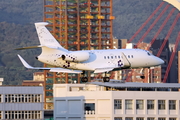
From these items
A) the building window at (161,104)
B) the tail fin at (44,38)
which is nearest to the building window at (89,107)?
the building window at (161,104)

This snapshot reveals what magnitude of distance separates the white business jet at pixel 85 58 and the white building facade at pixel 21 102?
700 cm

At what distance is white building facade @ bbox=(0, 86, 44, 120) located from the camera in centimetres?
12650

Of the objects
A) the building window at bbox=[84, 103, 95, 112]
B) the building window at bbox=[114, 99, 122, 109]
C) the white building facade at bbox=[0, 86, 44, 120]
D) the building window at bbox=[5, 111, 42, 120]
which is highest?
the white building facade at bbox=[0, 86, 44, 120]

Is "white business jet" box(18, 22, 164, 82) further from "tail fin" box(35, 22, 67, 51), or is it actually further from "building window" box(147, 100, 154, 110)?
"building window" box(147, 100, 154, 110)

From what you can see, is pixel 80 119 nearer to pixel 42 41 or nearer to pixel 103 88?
pixel 103 88

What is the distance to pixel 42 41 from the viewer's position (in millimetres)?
116812

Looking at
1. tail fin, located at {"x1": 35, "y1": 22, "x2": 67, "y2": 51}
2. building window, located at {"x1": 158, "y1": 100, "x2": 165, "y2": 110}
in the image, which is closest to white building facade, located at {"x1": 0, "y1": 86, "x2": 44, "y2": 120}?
tail fin, located at {"x1": 35, "y1": 22, "x2": 67, "y2": 51}

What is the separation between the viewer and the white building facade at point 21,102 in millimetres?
126500

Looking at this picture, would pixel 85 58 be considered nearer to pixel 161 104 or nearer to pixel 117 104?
pixel 117 104

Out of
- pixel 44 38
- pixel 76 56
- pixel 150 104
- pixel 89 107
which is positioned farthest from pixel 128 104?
pixel 44 38

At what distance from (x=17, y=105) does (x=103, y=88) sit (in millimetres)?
30900

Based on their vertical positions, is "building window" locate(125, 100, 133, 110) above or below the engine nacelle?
below

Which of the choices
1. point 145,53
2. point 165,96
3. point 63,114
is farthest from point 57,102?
point 145,53

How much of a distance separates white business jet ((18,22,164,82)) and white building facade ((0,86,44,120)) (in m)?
7.00
